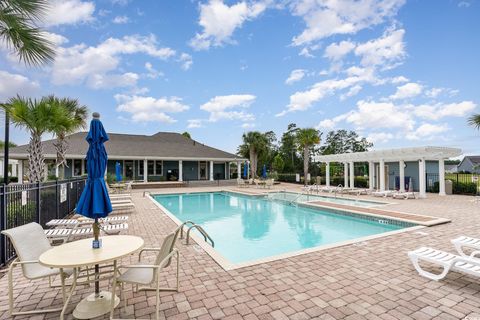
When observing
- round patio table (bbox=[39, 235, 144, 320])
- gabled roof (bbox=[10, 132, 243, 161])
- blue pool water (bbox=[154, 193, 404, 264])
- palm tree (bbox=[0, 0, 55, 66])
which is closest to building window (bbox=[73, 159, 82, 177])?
gabled roof (bbox=[10, 132, 243, 161])

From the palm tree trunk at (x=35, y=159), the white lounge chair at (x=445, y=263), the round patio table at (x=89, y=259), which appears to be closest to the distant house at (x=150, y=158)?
the palm tree trunk at (x=35, y=159)

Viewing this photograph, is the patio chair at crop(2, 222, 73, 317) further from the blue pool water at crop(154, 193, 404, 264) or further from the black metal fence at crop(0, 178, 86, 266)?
the blue pool water at crop(154, 193, 404, 264)

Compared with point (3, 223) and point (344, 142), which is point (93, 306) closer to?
point (3, 223)

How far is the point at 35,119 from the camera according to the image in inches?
368

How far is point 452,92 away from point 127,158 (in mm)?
25976

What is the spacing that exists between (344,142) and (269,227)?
43143mm

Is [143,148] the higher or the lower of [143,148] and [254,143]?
the lower

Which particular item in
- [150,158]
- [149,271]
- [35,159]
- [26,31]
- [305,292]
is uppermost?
[26,31]

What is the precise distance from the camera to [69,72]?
13461 mm

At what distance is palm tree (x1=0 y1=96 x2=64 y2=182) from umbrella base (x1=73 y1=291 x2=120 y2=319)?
8.42 metres

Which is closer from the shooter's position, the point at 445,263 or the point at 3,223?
the point at 445,263

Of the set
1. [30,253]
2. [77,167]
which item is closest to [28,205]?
[30,253]

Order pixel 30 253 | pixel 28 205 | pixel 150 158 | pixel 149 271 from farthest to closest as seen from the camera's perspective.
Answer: pixel 150 158 < pixel 28 205 < pixel 30 253 < pixel 149 271

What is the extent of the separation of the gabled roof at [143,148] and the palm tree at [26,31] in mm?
19532
